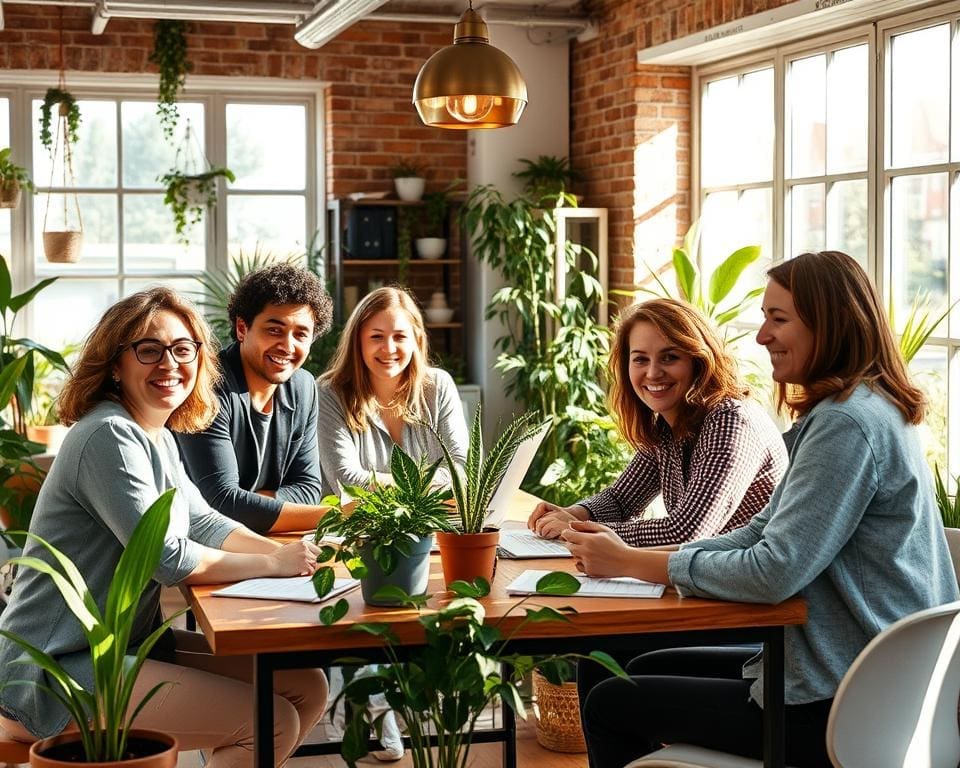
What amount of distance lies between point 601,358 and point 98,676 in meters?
Result: 4.31

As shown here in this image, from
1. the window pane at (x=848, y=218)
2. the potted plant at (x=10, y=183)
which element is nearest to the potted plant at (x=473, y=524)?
the window pane at (x=848, y=218)

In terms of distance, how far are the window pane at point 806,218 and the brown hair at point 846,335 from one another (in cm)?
294

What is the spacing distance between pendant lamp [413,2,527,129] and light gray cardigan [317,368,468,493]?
989 mm

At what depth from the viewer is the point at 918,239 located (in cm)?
474

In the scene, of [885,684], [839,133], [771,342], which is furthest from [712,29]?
[885,684]

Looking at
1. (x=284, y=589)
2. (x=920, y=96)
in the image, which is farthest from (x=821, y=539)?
(x=920, y=96)

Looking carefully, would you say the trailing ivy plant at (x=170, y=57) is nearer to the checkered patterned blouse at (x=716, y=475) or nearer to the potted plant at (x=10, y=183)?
the potted plant at (x=10, y=183)

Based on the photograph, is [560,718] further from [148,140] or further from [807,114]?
[148,140]

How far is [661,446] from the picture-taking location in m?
3.22

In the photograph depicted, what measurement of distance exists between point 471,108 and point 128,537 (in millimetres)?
1428

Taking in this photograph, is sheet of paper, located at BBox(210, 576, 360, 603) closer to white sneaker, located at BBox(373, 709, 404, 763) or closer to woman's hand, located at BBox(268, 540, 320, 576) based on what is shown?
woman's hand, located at BBox(268, 540, 320, 576)

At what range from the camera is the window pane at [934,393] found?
15.3 ft

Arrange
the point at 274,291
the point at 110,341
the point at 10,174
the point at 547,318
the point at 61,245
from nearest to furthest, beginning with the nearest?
the point at 110,341
the point at 274,291
the point at 10,174
the point at 547,318
the point at 61,245

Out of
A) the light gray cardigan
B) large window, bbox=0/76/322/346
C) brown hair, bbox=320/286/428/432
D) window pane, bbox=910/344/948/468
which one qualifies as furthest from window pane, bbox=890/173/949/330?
large window, bbox=0/76/322/346
